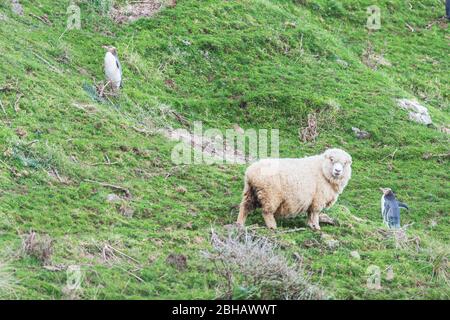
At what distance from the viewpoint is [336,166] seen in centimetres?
1236

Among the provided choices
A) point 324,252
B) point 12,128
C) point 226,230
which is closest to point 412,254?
point 324,252

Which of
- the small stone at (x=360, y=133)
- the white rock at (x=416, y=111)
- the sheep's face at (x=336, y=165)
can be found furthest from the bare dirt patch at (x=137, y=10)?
the sheep's face at (x=336, y=165)

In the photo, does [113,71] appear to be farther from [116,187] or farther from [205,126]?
[116,187]

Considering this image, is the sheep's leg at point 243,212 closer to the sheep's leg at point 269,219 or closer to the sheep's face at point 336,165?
the sheep's leg at point 269,219

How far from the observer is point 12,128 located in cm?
1341

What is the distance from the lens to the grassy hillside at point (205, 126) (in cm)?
1078

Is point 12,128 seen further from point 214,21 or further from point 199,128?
point 214,21

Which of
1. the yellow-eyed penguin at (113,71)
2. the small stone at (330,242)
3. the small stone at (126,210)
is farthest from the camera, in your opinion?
the yellow-eyed penguin at (113,71)

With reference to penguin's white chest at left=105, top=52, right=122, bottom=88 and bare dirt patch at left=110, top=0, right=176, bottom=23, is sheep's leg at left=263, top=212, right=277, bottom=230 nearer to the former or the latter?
penguin's white chest at left=105, top=52, right=122, bottom=88

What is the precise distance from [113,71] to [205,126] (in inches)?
83.4

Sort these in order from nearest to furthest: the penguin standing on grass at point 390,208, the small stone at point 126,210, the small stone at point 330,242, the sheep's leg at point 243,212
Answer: the small stone at point 330,242 → the sheep's leg at point 243,212 → the small stone at point 126,210 → the penguin standing on grass at point 390,208

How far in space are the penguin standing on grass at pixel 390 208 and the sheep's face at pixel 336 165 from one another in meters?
1.59

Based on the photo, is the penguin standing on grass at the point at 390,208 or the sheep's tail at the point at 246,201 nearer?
the sheep's tail at the point at 246,201

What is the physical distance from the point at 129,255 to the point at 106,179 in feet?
9.01
